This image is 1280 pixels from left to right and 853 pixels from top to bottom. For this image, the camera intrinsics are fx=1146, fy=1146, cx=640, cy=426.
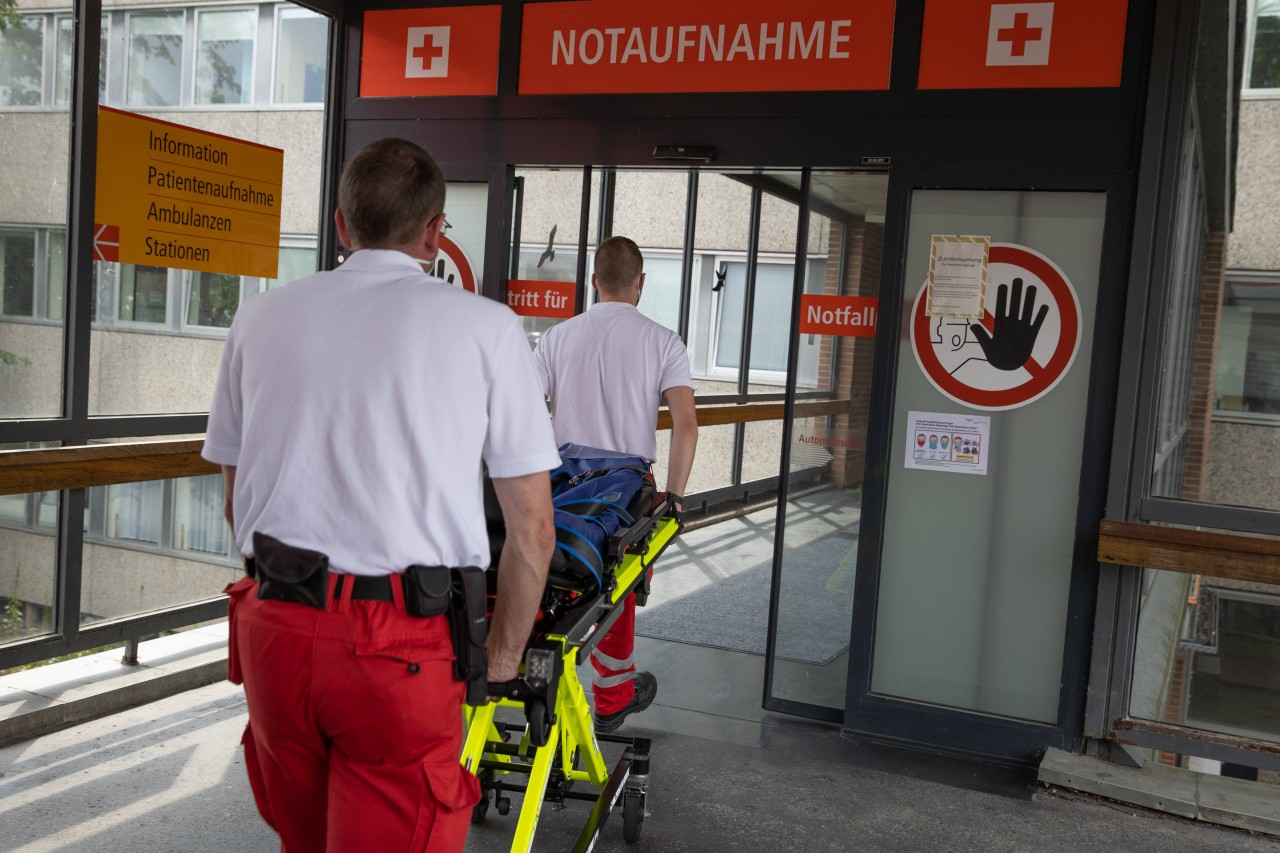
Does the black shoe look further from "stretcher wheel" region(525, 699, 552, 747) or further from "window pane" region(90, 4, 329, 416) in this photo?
"window pane" region(90, 4, 329, 416)

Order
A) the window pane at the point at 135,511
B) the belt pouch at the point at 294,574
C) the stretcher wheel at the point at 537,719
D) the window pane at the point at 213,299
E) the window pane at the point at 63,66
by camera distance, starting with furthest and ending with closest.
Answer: the window pane at the point at 213,299, the window pane at the point at 135,511, the window pane at the point at 63,66, the stretcher wheel at the point at 537,719, the belt pouch at the point at 294,574

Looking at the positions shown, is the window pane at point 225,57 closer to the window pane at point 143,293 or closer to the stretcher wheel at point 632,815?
the window pane at point 143,293

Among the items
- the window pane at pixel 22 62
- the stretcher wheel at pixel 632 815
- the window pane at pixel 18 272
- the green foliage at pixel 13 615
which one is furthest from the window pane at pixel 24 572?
the stretcher wheel at pixel 632 815

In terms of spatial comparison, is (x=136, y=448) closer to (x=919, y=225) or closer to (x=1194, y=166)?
(x=919, y=225)

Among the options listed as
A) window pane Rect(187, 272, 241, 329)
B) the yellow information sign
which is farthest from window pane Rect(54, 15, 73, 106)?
window pane Rect(187, 272, 241, 329)

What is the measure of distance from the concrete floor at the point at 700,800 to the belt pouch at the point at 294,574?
1821 millimetres

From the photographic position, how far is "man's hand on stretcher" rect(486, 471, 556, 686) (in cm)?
202

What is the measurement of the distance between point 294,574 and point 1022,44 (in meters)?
3.55

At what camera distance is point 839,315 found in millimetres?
4703

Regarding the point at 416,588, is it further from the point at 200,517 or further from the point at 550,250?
the point at 200,517

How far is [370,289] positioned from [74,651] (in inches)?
133

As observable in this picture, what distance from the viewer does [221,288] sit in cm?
522

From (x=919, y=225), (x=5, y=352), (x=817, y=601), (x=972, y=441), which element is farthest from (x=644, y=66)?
(x=5, y=352)

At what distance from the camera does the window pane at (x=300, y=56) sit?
544 centimetres
